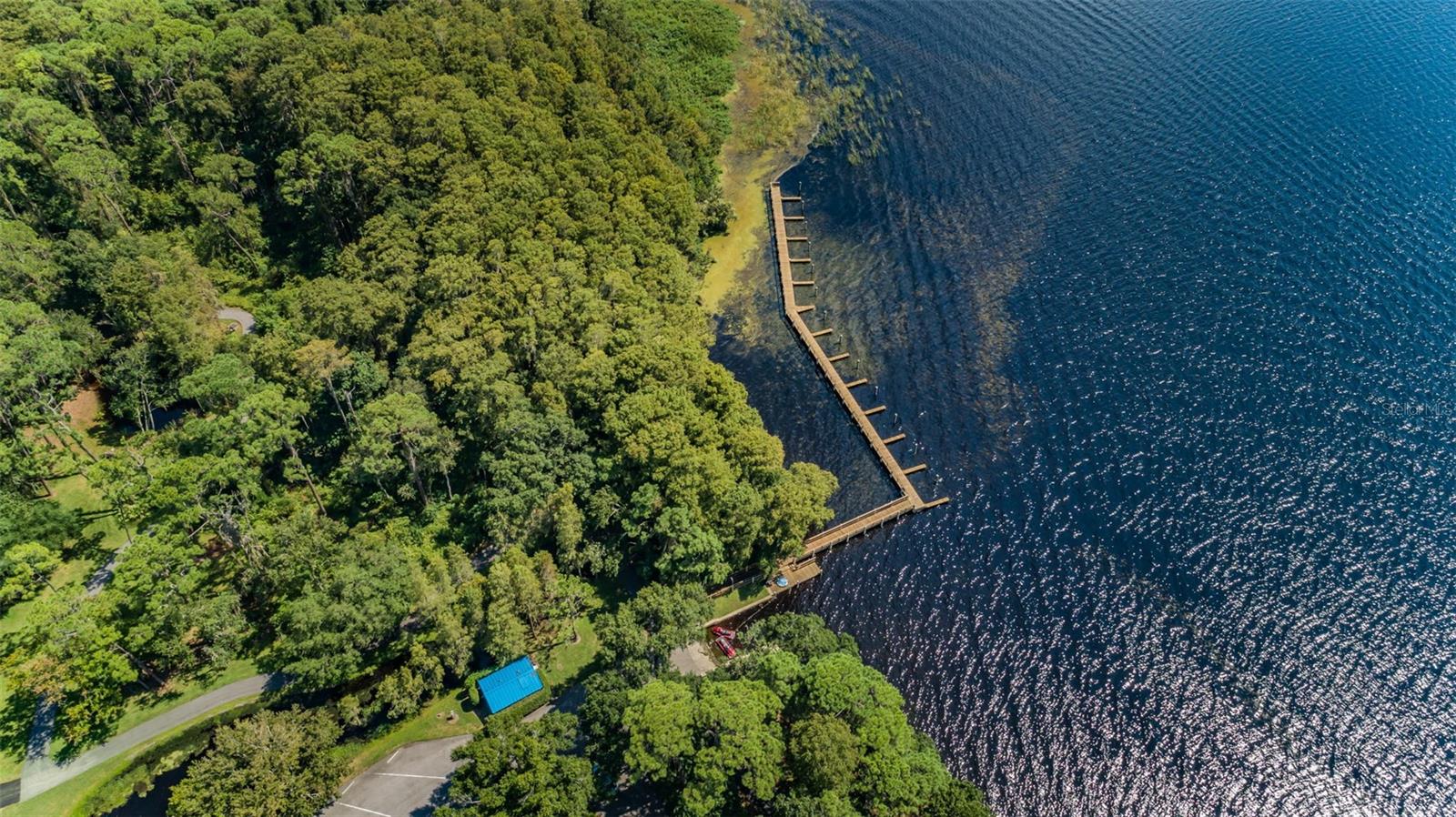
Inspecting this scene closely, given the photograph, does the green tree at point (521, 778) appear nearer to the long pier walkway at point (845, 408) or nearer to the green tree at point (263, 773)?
the green tree at point (263, 773)

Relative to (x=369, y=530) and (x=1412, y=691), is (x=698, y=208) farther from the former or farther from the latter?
(x=1412, y=691)

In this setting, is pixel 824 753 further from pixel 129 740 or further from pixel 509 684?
pixel 129 740

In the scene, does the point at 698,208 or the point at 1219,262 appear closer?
the point at 1219,262

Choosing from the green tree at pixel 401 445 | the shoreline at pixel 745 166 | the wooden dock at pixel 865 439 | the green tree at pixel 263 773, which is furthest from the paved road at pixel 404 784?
the shoreline at pixel 745 166

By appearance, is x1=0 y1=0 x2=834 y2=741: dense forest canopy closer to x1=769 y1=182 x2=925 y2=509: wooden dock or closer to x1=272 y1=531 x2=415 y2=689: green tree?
x1=272 y1=531 x2=415 y2=689: green tree

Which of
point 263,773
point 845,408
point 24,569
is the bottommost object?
point 24,569

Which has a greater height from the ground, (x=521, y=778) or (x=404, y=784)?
(x=521, y=778)

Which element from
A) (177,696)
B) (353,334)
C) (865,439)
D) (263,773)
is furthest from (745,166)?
(263,773)

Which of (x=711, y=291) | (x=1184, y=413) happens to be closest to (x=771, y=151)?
(x=711, y=291)
